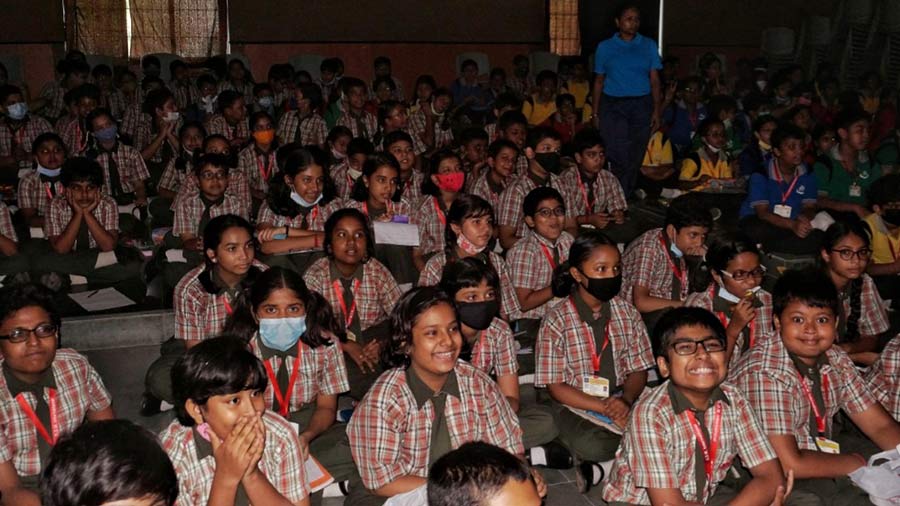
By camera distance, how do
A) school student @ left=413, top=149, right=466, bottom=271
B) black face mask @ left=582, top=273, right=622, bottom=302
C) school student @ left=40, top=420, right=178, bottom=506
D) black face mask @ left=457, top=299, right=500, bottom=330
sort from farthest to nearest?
school student @ left=413, top=149, right=466, bottom=271 < black face mask @ left=582, top=273, right=622, bottom=302 < black face mask @ left=457, top=299, right=500, bottom=330 < school student @ left=40, top=420, right=178, bottom=506

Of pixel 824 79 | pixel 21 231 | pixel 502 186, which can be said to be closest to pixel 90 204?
pixel 21 231

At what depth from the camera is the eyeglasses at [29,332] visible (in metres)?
2.93

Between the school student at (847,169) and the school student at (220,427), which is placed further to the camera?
the school student at (847,169)

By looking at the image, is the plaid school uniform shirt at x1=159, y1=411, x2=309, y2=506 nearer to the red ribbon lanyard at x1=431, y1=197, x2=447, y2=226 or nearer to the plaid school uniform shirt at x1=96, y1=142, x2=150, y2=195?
the red ribbon lanyard at x1=431, y1=197, x2=447, y2=226

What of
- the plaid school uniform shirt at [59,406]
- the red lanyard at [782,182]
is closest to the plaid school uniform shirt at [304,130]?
the red lanyard at [782,182]

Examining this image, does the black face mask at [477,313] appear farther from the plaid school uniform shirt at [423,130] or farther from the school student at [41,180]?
the plaid school uniform shirt at [423,130]

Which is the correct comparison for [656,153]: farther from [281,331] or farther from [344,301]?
[281,331]

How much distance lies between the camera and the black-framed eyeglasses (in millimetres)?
2818

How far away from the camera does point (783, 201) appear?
596 centimetres

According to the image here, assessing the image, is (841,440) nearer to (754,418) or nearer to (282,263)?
(754,418)

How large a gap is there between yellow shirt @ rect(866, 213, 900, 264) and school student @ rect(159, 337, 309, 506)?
12.1 ft

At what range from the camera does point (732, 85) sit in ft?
42.9

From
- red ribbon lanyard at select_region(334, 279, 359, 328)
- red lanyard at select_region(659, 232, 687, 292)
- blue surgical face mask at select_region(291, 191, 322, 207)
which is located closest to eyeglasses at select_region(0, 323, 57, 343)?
red ribbon lanyard at select_region(334, 279, 359, 328)

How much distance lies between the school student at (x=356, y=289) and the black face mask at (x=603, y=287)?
38.4 inches
